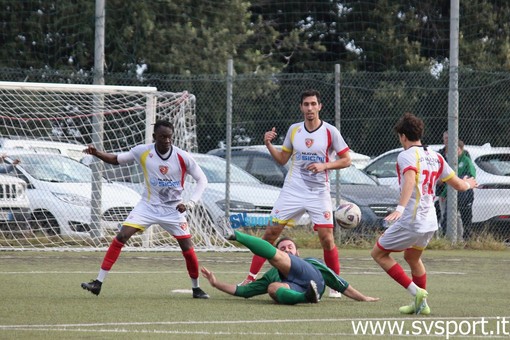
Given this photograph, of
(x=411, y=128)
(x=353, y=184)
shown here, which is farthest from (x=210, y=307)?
(x=353, y=184)

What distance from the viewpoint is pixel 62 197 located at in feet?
59.3

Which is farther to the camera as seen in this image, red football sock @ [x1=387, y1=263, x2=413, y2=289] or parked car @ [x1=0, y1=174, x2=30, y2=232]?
parked car @ [x1=0, y1=174, x2=30, y2=232]

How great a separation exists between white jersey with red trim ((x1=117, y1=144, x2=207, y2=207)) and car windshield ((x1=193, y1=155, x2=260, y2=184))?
7.97m

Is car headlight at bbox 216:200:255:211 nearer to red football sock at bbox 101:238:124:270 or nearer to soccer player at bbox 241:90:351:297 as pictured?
soccer player at bbox 241:90:351:297

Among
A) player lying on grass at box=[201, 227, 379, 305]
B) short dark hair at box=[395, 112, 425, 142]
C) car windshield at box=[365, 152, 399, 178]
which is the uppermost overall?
short dark hair at box=[395, 112, 425, 142]

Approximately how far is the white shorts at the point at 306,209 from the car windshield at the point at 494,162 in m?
8.62

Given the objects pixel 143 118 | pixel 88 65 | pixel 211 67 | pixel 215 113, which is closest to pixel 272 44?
pixel 211 67

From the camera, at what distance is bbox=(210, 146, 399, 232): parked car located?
18.8 m

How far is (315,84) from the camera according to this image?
75.7 feet

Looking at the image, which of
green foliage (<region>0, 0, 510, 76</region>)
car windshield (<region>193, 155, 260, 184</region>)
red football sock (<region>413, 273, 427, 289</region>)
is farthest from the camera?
green foliage (<region>0, 0, 510, 76</region>)

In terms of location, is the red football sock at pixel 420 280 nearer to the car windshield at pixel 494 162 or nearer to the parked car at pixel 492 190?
the parked car at pixel 492 190

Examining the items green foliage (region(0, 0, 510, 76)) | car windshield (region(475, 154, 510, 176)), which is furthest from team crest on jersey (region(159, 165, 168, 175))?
green foliage (region(0, 0, 510, 76))

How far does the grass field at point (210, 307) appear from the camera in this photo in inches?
323

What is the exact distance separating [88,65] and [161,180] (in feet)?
56.5
